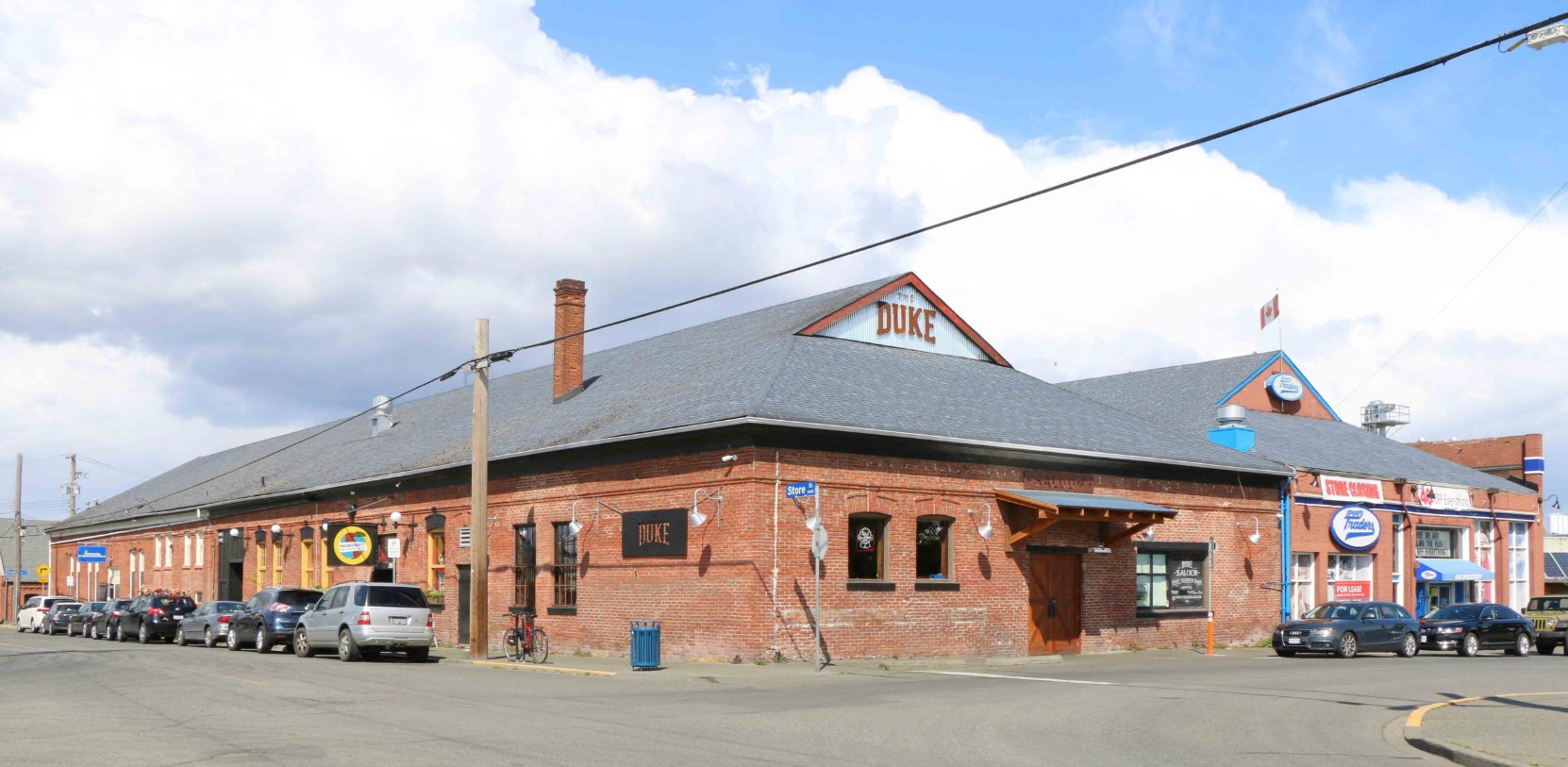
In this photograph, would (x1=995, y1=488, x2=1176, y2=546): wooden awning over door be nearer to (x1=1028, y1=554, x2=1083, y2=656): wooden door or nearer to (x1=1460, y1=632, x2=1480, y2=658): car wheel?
(x1=1028, y1=554, x2=1083, y2=656): wooden door

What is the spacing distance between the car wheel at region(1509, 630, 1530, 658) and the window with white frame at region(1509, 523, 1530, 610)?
1076cm

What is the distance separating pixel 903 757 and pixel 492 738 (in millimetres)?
4131

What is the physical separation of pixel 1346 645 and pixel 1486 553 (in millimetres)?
16632

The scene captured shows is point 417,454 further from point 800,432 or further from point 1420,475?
point 1420,475

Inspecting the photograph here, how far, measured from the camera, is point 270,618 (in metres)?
34.2

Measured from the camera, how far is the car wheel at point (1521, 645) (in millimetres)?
36750

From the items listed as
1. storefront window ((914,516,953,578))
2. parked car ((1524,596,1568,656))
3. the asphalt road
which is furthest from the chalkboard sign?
parked car ((1524,596,1568,656))

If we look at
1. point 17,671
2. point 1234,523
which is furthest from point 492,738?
point 1234,523

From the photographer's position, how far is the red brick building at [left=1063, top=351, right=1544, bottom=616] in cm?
3978

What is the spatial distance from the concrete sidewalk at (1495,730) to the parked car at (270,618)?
25547 millimetres

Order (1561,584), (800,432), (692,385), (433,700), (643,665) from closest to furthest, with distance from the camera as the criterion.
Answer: (433,700)
(643,665)
(800,432)
(692,385)
(1561,584)

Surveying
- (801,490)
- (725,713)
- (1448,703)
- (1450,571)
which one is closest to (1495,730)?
(1448,703)

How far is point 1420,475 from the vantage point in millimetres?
44625

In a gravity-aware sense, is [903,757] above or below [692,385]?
below
